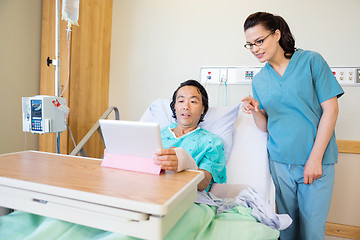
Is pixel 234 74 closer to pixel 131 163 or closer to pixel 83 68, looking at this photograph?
pixel 83 68

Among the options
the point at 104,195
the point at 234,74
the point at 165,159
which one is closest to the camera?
the point at 104,195

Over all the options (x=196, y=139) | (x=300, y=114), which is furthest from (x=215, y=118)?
(x=300, y=114)

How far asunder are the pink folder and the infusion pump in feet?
2.63

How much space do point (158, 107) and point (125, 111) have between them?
0.80 metres

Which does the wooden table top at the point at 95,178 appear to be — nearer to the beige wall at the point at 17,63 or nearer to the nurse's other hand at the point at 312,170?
the nurse's other hand at the point at 312,170

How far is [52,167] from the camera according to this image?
0.96 m

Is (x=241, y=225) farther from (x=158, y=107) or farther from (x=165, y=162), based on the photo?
(x=158, y=107)

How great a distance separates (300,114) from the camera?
140cm

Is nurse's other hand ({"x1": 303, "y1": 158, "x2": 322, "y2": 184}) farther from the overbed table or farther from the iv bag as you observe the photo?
the iv bag

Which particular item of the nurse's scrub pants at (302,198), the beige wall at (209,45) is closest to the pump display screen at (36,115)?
the beige wall at (209,45)

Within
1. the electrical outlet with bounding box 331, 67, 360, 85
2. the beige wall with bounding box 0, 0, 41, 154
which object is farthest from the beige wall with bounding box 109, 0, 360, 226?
the beige wall with bounding box 0, 0, 41, 154

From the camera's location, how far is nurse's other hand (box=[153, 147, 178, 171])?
892 mm

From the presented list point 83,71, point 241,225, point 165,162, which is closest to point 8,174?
point 165,162

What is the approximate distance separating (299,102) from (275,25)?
0.43m
